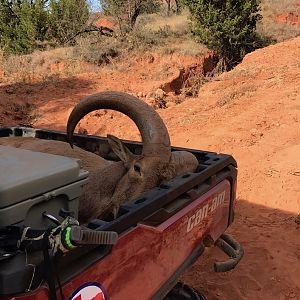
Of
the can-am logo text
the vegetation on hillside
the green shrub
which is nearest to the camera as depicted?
the can-am logo text

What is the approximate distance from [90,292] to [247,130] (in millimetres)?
6650

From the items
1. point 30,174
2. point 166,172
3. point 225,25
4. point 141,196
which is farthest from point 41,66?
point 30,174

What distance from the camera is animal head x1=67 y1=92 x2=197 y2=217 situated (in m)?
2.79

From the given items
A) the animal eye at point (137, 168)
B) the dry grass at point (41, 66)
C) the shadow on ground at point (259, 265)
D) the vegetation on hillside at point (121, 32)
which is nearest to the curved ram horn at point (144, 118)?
the animal eye at point (137, 168)

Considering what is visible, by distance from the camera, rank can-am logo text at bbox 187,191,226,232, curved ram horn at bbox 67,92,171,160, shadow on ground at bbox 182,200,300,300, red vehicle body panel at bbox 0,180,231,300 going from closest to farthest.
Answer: red vehicle body panel at bbox 0,180,231,300 → can-am logo text at bbox 187,191,226,232 → curved ram horn at bbox 67,92,171,160 → shadow on ground at bbox 182,200,300,300

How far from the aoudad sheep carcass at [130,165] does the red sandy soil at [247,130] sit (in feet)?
4.60

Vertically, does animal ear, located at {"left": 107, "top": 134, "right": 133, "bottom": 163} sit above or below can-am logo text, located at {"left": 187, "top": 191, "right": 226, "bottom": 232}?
above

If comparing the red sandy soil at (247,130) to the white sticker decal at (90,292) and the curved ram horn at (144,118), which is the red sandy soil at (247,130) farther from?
the white sticker decal at (90,292)

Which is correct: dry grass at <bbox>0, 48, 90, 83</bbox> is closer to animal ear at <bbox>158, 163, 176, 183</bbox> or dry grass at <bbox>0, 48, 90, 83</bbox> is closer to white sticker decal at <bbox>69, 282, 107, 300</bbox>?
animal ear at <bbox>158, 163, 176, 183</bbox>

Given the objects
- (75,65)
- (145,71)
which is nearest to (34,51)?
(75,65)

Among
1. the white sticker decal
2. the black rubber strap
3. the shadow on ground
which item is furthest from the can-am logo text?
the shadow on ground

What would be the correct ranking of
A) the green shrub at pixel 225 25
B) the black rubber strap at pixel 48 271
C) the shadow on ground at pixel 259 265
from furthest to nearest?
the green shrub at pixel 225 25, the shadow on ground at pixel 259 265, the black rubber strap at pixel 48 271

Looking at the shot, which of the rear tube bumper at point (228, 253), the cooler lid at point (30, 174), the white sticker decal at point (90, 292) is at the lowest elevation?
the rear tube bumper at point (228, 253)

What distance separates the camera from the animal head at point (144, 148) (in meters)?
2.79
